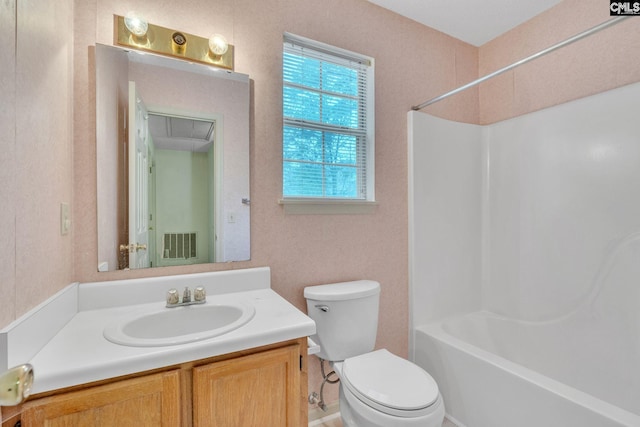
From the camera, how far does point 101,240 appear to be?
4.25 feet

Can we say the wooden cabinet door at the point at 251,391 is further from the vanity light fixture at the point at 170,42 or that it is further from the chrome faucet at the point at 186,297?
the vanity light fixture at the point at 170,42

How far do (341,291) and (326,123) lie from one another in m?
1.02

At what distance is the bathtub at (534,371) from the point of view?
1310mm

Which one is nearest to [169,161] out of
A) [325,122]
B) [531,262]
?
[325,122]

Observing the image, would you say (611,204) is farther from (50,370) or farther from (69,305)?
(69,305)

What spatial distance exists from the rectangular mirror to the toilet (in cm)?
56

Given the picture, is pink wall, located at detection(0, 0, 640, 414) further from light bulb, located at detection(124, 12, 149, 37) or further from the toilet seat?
the toilet seat

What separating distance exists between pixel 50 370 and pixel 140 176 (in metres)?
0.83

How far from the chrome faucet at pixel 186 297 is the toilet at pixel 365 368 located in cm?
54

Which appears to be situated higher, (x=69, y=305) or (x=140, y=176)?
(x=140, y=176)

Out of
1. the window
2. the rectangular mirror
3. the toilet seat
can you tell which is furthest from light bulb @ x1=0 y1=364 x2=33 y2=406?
the window

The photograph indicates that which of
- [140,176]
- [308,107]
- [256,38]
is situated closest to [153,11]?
[256,38]

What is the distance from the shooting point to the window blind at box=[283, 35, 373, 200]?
1.79 meters

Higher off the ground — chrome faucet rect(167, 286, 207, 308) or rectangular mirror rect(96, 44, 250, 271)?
rectangular mirror rect(96, 44, 250, 271)
